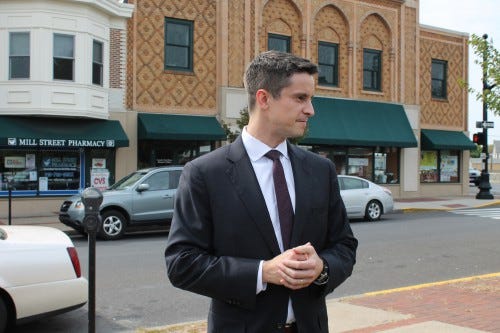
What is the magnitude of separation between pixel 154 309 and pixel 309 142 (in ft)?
53.3

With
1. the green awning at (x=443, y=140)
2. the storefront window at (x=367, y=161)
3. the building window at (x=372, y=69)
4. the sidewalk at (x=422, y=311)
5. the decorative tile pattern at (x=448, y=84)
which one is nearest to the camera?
the sidewalk at (x=422, y=311)

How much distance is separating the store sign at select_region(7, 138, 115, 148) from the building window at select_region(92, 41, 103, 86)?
200cm

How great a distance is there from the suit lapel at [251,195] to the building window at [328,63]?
892 inches

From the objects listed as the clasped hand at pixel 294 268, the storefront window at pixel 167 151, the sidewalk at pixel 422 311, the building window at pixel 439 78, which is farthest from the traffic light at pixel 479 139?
the clasped hand at pixel 294 268

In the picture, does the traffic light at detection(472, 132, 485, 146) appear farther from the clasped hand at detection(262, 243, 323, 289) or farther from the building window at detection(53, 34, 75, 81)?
the clasped hand at detection(262, 243, 323, 289)

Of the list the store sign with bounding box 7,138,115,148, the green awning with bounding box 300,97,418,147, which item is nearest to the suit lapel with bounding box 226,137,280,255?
the store sign with bounding box 7,138,115,148

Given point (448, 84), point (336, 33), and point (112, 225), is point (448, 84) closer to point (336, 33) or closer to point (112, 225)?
point (336, 33)

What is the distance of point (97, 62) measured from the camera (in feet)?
62.4

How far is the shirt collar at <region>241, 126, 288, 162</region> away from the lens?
262cm

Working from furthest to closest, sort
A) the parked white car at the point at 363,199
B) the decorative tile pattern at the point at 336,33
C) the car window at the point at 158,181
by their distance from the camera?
the decorative tile pattern at the point at 336,33, the parked white car at the point at 363,199, the car window at the point at 158,181

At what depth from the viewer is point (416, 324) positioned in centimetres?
580

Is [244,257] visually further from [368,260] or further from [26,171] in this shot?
[26,171]

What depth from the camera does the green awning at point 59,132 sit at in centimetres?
1734

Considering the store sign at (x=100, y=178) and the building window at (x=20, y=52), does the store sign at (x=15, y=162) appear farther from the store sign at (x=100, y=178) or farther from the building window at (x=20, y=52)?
the building window at (x=20, y=52)
